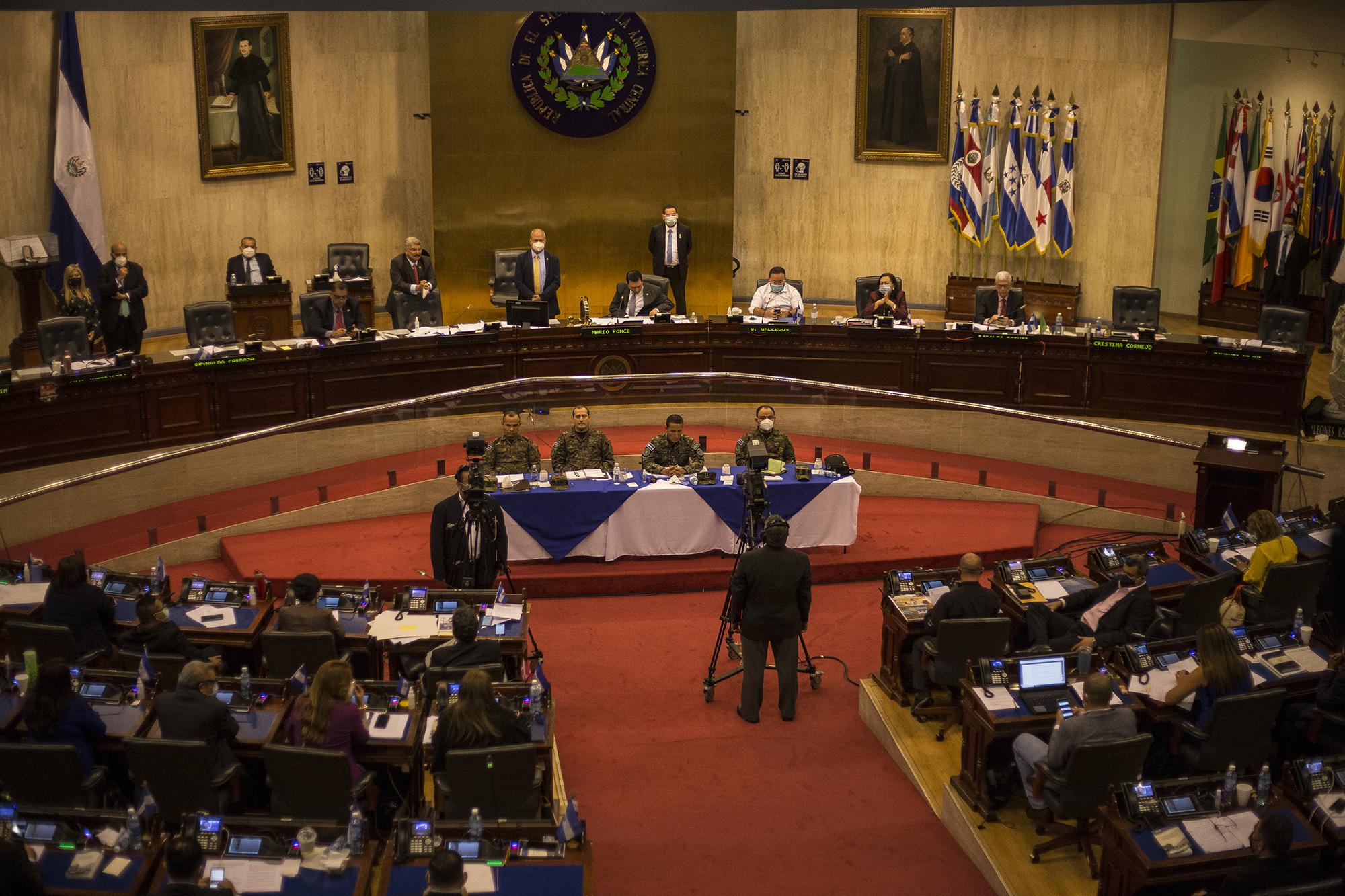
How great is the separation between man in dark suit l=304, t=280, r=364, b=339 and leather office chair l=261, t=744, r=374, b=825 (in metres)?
7.52

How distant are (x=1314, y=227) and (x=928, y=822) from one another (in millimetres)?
11688

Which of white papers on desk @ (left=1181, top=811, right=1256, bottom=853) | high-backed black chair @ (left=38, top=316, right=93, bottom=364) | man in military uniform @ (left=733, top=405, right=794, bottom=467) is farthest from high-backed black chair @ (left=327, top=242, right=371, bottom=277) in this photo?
white papers on desk @ (left=1181, top=811, right=1256, bottom=853)

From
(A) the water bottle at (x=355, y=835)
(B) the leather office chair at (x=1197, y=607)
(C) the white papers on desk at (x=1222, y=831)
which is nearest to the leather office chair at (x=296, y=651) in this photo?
(A) the water bottle at (x=355, y=835)

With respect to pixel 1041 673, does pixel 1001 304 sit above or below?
above

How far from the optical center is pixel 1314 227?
54.4ft

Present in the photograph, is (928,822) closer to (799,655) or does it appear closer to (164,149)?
(799,655)

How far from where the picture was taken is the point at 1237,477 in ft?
38.7

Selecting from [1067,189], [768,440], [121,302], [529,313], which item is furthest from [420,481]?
[1067,189]

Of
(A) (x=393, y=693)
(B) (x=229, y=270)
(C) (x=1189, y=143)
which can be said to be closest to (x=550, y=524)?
(A) (x=393, y=693)

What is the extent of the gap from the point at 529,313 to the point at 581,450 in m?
2.92

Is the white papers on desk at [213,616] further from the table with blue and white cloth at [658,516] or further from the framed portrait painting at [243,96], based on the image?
the framed portrait painting at [243,96]

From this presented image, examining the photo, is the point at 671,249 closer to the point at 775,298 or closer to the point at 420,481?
the point at 775,298

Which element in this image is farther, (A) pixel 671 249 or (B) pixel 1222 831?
(A) pixel 671 249

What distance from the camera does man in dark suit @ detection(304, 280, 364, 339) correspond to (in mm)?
13906
